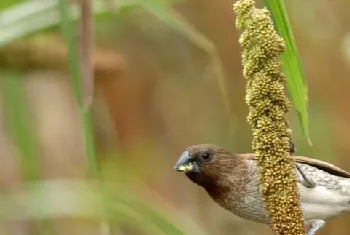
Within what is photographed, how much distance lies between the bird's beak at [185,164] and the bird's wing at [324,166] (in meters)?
0.20

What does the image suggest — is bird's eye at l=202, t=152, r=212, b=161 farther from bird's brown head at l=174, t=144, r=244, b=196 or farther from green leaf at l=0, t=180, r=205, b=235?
green leaf at l=0, t=180, r=205, b=235

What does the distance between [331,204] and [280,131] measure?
874 millimetres

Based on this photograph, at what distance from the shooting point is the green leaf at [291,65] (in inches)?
43.9

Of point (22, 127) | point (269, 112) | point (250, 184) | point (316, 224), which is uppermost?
point (22, 127)

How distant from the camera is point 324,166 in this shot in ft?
5.47

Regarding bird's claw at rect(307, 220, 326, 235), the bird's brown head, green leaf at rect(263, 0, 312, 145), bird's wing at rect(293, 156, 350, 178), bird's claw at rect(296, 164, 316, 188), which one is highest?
green leaf at rect(263, 0, 312, 145)

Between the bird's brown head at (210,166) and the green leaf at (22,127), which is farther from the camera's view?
the green leaf at (22,127)

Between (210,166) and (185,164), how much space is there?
0.11 m

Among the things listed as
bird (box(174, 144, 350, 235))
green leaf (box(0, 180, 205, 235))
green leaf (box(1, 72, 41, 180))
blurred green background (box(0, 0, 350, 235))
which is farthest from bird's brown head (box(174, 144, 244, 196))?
blurred green background (box(0, 0, 350, 235))

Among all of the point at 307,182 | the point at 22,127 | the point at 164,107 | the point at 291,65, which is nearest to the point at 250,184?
the point at 307,182

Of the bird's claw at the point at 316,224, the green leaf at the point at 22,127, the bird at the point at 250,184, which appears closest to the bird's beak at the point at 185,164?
the bird at the point at 250,184

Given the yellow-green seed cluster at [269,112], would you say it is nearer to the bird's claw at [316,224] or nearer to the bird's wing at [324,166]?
the bird's wing at [324,166]

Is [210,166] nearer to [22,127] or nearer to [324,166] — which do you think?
[324,166]

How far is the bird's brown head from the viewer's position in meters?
1.71
